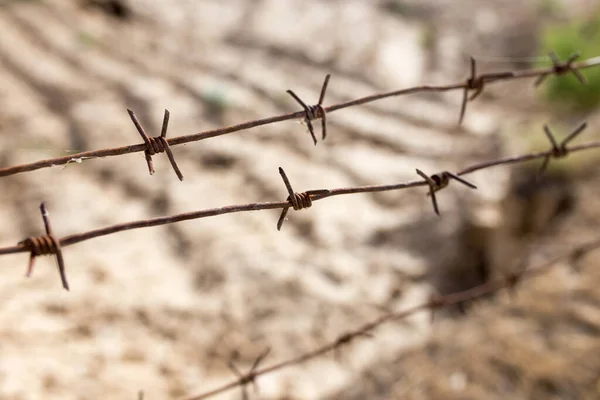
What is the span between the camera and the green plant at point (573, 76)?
4.52 m

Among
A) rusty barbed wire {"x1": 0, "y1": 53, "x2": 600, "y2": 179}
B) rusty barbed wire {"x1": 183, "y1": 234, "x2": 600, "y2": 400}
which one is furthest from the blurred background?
rusty barbed wire {"x1": 0, "y1": 53, "x2": 600, "y2": 179}

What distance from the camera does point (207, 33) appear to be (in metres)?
5.80

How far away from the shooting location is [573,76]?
465cm

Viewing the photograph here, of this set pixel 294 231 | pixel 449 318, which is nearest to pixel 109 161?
pixel 294 231

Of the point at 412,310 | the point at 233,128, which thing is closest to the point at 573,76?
the point at 412,310

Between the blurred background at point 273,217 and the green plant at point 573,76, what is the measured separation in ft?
0.07

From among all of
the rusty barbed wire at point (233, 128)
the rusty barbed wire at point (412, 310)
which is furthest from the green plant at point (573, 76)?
the rusty barbed wire at point (233, 128)

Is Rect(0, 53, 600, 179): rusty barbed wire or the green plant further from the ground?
the green plant

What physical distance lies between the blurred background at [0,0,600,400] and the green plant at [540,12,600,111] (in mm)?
21

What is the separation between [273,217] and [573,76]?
9.87 ft

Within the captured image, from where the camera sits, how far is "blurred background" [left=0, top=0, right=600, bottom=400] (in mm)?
2162

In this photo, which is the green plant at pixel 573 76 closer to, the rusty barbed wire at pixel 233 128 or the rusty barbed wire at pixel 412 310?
the rusty barbed wire at pixel 412 310

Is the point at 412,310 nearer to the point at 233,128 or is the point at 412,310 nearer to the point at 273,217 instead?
the point at 233,128

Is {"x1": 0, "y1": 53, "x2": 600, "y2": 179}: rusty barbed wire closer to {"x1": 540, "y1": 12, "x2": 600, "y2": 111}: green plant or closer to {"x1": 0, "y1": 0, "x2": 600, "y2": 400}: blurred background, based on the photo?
{"x1": 0, "y1": 0, "x2": 600, "y2": 400}: blurred background
